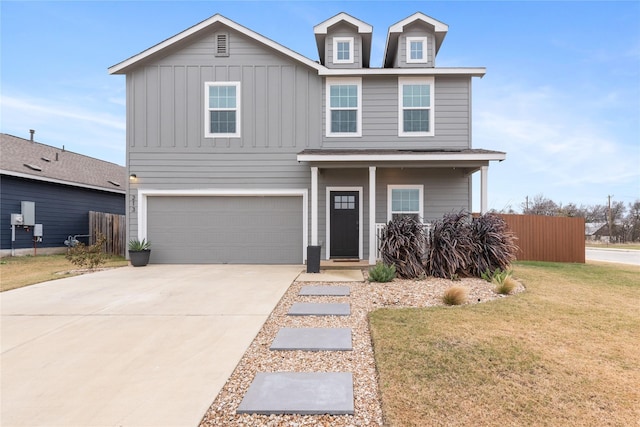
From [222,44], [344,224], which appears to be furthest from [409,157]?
[222,44]

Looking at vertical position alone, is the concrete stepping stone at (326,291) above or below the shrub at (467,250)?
below

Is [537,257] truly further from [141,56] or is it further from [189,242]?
[141,56]

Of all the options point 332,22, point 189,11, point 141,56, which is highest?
point 189,11

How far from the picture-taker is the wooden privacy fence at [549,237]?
11586 millimetres

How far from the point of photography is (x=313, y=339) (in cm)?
378

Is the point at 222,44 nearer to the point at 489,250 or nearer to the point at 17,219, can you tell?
the point at 489,250

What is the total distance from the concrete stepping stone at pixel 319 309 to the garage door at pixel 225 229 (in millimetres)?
4811

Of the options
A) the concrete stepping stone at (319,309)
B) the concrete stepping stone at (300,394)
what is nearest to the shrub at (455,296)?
the concrete stepping stone at (319,309)

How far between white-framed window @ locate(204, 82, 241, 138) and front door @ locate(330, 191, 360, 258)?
12.1ft

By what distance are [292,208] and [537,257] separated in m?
8.94

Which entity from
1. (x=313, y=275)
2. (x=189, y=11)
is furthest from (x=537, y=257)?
(x=189, y=11)

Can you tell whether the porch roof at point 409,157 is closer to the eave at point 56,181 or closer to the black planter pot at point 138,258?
the black planter pot at point 138,258

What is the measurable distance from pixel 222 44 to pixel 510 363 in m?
10.7

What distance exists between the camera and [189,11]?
1438 cm
